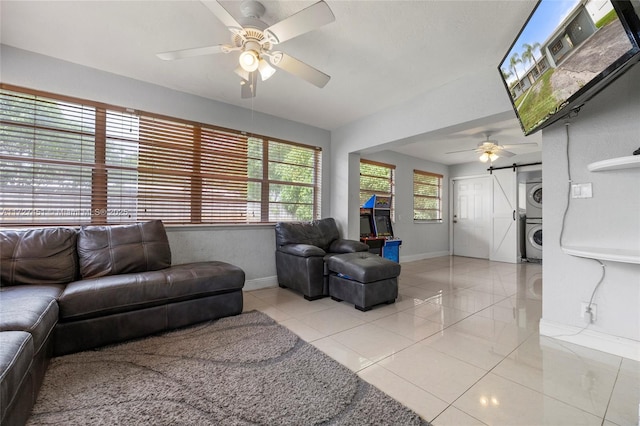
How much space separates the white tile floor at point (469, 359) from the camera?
1.48 m

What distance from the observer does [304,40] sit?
2365 mm

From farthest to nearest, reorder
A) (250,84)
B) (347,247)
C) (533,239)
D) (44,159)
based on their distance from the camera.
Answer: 1. (533,239)
2. (347,247)
3. (44,159)
4. (250,84)

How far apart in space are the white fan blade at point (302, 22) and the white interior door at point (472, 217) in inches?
256

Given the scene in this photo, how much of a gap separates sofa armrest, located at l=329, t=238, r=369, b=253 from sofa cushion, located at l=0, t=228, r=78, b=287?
2902mm

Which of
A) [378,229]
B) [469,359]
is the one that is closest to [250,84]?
[469,359]

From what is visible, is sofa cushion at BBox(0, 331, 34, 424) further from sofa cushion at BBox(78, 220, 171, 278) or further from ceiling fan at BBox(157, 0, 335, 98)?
ceiling fan at BBox(157, 0, 335, 98)

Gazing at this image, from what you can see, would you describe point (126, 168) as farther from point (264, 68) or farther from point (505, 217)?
point (505, 217)

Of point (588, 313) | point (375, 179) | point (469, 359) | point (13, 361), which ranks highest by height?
point (375, 179)

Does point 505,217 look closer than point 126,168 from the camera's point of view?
No

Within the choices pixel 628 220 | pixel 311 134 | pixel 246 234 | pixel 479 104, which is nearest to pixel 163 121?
pixel 246 234

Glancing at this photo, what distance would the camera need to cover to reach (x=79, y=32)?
232 cm

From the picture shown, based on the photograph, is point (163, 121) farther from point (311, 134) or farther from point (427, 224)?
point (427, 224)

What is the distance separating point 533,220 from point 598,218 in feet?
16.0

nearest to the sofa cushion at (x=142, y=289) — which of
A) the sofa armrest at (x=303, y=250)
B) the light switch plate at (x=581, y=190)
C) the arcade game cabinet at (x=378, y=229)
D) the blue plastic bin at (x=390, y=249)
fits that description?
the sofa armrest at (x=303, y=250)
